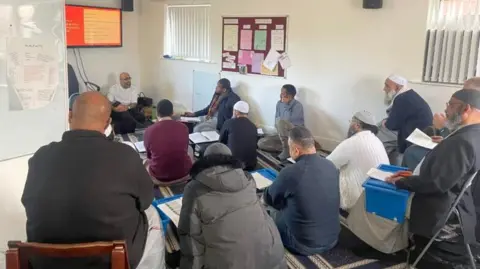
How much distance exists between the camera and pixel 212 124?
5.96 meters

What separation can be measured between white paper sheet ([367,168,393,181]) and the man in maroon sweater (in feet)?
5.69

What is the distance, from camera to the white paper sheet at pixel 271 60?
6043 mm

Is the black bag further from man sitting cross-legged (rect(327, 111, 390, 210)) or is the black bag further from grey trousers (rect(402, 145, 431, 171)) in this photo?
grey trousers (rect(402, 145, 431, 171))

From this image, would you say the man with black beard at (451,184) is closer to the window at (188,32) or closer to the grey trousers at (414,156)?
the grey trousers at (414,156)

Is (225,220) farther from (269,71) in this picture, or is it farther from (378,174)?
(269,71)

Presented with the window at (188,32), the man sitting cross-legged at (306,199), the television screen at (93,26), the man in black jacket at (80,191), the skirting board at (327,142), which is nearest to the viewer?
the man in black jacket at (80,191)

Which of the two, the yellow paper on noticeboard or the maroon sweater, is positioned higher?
the yellow paper on noticeboard

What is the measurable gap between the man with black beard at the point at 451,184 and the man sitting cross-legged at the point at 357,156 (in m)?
0.54

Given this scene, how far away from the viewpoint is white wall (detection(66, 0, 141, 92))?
24.1 ft

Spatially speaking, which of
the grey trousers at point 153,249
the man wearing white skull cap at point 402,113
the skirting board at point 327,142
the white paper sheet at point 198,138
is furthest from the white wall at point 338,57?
the grey trousers at point 153,249

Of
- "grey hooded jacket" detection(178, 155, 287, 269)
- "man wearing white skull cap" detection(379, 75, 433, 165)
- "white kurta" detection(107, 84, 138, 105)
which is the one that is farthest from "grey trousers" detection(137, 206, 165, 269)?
"white kurta" detection(107, 84, 138, 105)

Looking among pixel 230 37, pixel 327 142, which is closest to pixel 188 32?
pixel 230 37

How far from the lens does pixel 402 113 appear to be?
4430 mm

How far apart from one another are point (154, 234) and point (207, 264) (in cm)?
33
